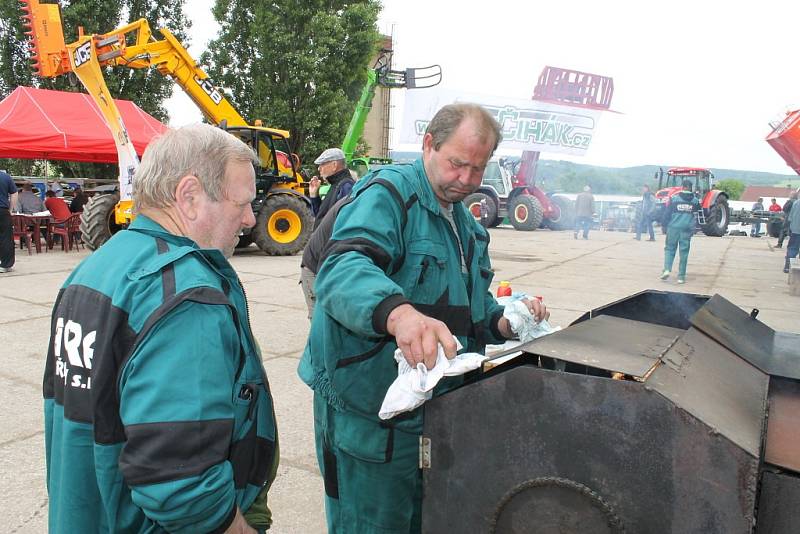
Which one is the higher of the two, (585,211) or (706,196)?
(706,196)

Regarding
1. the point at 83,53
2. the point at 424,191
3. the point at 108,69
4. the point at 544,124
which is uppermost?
the point at 108,69

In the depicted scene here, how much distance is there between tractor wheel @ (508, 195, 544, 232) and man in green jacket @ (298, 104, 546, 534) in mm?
17746

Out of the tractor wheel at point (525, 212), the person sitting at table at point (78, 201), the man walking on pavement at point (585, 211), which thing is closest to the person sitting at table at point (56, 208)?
the person sitting at table at point (78, 201)

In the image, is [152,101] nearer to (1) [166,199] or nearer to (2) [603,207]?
(2) [603,207]

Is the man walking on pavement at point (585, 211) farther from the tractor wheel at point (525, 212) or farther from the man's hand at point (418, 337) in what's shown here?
the man's hand at point (418, 337)

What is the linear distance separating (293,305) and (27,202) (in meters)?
7.85

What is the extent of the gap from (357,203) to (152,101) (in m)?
22.7

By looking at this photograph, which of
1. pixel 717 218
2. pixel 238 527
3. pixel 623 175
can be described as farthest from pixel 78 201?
pixel 717 218

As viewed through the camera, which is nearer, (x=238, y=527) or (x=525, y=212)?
(x=238, y=527)

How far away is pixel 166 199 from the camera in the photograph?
1291 millimetres

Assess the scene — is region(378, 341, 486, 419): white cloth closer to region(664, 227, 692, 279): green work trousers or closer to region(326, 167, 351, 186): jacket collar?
region(326, 167, 351, 186): jacket collar

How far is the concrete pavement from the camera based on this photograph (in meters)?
2.96

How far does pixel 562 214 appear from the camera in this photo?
20.7 m

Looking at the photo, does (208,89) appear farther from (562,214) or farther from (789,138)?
(562,214)
